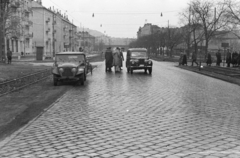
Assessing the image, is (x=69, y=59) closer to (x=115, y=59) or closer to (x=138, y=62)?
(x=138, y=62)

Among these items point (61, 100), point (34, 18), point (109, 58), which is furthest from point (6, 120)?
point (34, 18)

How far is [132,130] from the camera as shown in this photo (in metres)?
6.51

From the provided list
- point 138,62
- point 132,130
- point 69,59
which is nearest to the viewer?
point 132,130

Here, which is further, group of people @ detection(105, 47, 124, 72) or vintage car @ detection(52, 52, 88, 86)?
group of people @ detection(105, 47, 124, 72)

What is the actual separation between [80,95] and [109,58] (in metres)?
12.5

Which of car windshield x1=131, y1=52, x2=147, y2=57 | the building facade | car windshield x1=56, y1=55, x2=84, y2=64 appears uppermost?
the building facade

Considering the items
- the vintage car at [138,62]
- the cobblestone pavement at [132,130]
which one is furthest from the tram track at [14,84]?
the vintage car at [138,62]

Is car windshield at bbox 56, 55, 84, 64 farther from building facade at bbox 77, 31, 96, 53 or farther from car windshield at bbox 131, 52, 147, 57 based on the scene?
building facade at bbox 77, 31, 96, 53

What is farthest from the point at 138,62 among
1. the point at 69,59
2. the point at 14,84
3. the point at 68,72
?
the point at 14,84

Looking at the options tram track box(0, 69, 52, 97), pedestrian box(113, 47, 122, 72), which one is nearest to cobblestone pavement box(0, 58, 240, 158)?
tram track box(0, 69, 52, 97)

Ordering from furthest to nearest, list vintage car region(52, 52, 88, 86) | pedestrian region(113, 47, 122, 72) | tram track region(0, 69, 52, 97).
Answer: pedestrian region(113, 47, 122, 72)
vintage car region(52, 52, 88, 86)
tram track region(0, 69, 52, 97)

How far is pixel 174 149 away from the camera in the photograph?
5215 millimetres

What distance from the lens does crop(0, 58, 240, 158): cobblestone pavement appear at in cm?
511

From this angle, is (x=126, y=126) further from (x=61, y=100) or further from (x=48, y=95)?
(x=48, y=95)
